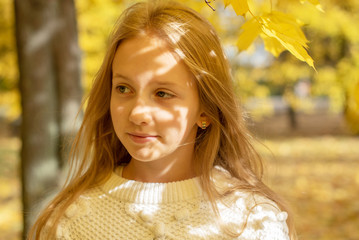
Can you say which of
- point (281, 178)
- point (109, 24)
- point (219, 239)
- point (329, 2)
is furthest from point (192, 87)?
point (329, 2)

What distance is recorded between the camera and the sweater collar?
5.63 feet

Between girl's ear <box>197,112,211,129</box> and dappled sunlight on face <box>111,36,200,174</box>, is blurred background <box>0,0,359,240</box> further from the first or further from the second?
dappled sunlight on face <box>111,36,200,174</box>

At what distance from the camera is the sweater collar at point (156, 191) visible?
67.6 inches

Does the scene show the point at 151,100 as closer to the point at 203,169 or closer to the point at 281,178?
the point at 203,169

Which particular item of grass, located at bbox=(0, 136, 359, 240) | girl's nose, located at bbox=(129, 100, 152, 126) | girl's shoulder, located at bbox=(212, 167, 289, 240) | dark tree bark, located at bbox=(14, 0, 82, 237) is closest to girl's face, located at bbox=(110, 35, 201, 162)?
girl's nose, located at bbox=(129, 100, 152, 126)

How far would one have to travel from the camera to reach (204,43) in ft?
5.72

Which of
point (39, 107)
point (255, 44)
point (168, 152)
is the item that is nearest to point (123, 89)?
point (168, 152)

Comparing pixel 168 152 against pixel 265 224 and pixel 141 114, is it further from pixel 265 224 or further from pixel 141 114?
pixel 265 224

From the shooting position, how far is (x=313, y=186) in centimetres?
744

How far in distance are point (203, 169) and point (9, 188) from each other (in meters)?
7.20

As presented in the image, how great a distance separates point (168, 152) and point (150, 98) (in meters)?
0.22

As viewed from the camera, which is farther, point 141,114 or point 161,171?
point 161,171

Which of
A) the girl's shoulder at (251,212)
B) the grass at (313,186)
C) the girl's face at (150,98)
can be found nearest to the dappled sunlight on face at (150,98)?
the girl's face at (150,98)

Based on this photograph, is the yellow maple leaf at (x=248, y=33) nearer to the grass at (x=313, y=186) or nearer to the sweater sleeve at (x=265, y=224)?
the sweater sleeve at (x=265, y=224)
